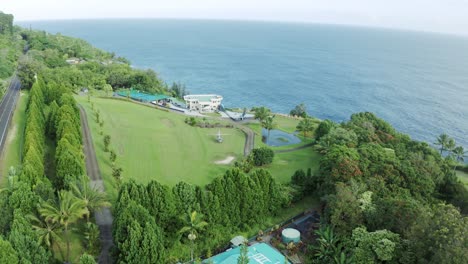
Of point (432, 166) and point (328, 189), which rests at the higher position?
point (432, 166)

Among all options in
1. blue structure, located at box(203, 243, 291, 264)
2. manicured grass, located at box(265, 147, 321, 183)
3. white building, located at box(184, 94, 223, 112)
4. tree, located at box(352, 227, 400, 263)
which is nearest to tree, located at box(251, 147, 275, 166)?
manicured grass, located at box(265, 147, 321, 183)

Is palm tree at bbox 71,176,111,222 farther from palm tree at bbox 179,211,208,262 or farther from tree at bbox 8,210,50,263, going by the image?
palm tree at bbox 179,211,208,262

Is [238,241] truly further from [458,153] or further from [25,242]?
[458,153]

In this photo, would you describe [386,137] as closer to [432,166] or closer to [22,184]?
[432,166]

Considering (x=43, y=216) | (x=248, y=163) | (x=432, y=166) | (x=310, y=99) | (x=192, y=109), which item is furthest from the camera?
(x=310, y=99)

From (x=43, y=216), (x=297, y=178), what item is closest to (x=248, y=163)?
(x=297, y=178)

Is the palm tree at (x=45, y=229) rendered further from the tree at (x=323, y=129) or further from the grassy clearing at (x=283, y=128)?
the tree at (x=323, y=129)

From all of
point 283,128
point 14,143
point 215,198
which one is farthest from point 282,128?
point 14,143
